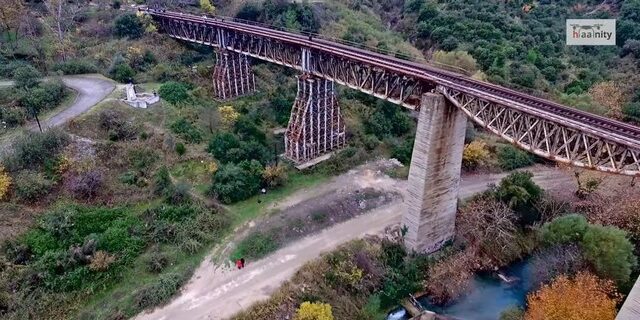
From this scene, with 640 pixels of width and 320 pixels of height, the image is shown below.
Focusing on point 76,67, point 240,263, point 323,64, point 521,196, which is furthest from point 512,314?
point 76,67

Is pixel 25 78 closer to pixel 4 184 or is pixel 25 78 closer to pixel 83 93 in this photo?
pixel 83 93

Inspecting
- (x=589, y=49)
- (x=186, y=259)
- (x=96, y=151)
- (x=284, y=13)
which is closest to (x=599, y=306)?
(x=186, y=259)

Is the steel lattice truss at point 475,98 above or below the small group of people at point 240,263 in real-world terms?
above

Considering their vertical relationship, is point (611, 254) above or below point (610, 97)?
below

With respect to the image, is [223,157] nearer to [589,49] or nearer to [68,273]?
[68,273]

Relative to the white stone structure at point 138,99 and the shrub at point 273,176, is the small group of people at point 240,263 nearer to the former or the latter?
the shrub at point 273,176

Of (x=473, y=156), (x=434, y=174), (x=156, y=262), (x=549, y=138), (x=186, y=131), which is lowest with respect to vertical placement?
(x=156, y=262)

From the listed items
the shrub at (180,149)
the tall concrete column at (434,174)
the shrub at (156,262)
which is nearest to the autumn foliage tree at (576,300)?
the tall concrete column at (434,174)
